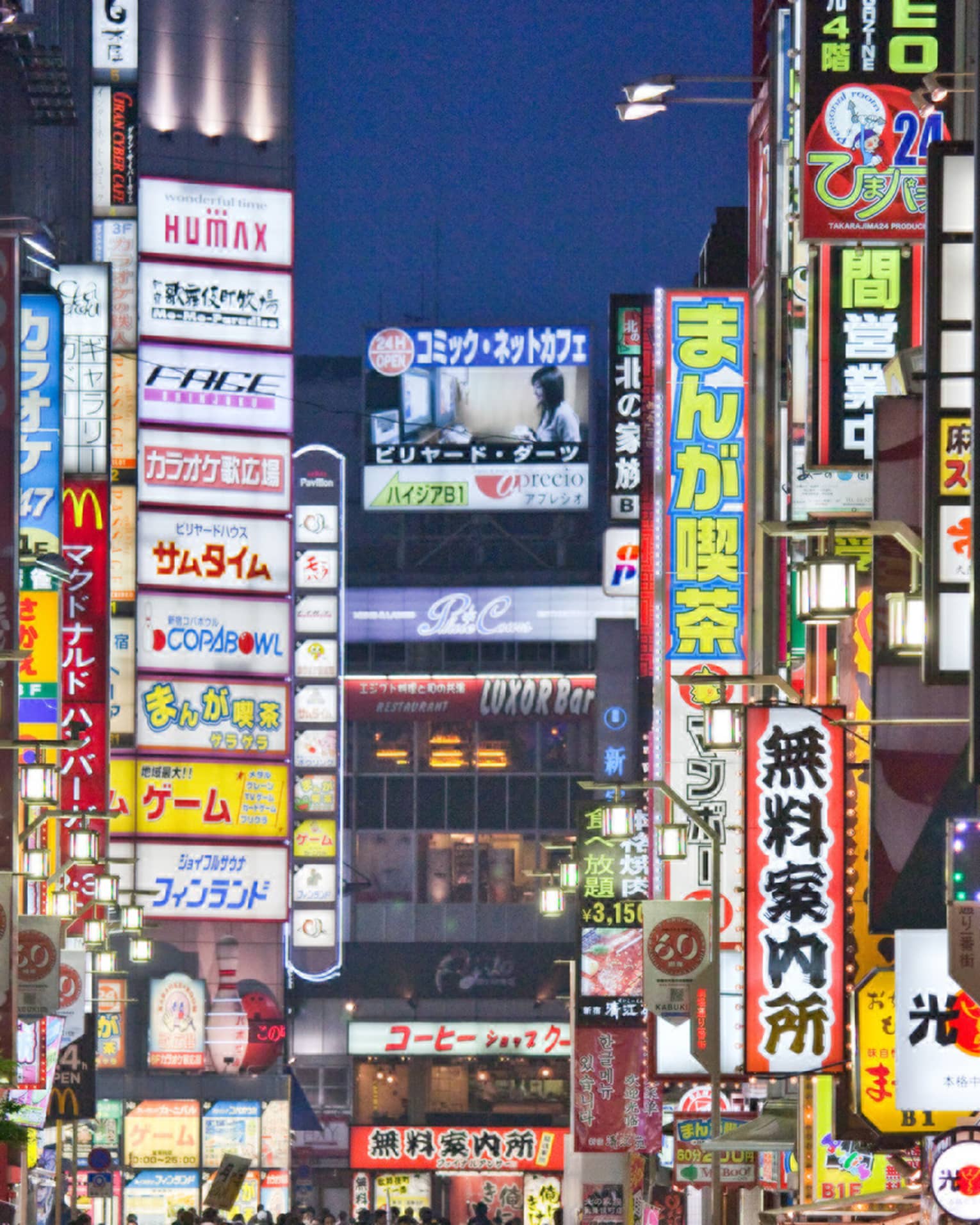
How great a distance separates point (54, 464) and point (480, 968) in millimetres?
38545

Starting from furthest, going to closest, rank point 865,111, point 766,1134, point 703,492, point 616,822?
point 703,492
point 766,1134
point 616,822
point 865,111

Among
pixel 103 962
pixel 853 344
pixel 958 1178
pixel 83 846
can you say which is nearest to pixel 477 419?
pixel 103 962

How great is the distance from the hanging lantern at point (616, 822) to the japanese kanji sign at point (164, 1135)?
1082 inches

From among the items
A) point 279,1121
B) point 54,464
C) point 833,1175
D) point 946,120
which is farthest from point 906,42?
point 279,1121

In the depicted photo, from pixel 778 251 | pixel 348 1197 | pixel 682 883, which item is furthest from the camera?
pixel 348 1197

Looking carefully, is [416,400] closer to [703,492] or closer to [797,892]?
[703,492]

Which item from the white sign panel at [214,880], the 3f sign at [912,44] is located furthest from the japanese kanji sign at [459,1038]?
the 3f sign at [912,44]

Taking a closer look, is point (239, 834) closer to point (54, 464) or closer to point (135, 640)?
point (135, 640)

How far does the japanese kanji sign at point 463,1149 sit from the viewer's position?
205ft

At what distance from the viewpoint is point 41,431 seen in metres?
32.8

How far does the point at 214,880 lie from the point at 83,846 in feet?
55.3

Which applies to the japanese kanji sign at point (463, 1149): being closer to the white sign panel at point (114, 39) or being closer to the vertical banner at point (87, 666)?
the vertical banner at point (87, 666)

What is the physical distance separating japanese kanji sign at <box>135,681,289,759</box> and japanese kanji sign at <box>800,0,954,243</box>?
25.2 metres

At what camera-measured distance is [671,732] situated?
31.7m
